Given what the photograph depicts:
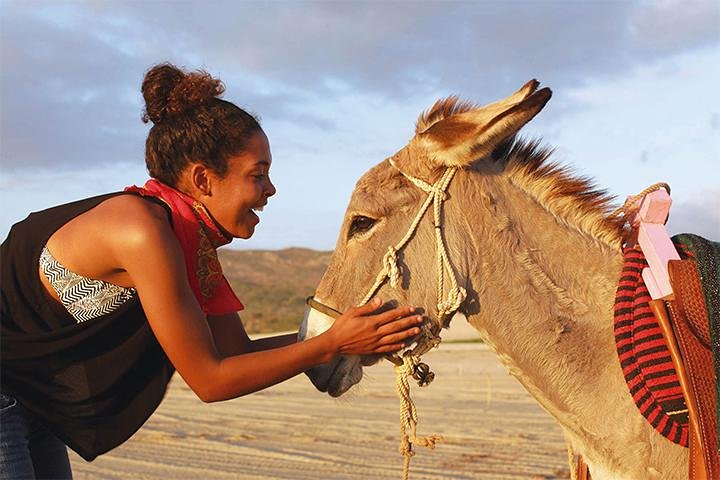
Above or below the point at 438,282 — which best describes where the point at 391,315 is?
below

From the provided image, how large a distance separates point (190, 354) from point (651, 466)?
1762 mm

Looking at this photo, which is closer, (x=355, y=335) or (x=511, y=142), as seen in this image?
(x=355, y=335)

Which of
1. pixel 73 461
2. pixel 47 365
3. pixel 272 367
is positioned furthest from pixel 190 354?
pixel 73 461

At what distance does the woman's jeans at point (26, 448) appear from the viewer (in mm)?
3203

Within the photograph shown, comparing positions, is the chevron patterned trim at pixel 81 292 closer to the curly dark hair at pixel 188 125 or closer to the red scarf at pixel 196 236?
the red scarf at pixel 196 236

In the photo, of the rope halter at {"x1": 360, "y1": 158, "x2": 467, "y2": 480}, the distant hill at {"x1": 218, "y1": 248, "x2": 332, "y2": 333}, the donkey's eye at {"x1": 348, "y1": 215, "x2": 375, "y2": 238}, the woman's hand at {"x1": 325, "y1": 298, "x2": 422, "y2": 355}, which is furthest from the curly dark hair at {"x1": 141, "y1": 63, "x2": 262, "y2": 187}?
the distant hill at {"x1": 218, "y1": 248, "x2": 332, "y2": 333}

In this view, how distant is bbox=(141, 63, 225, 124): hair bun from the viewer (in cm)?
364

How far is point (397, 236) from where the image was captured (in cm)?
359

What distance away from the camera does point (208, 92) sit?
371 cm

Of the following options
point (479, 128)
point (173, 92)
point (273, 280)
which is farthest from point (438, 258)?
point (273, 280)

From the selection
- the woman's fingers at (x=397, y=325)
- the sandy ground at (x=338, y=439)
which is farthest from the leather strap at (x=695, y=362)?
the sandy ground at (x=338, y=439)

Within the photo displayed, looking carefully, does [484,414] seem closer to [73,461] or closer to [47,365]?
[73,461]

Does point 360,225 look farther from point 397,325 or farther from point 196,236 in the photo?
point 196,236

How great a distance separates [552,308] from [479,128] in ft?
2.55
